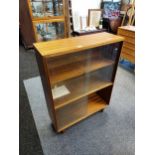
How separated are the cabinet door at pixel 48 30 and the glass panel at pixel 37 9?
246 mm

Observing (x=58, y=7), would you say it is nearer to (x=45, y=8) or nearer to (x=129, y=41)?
(x=45, y=8)

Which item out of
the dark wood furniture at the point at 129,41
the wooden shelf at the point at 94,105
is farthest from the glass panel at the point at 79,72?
the dark wood furniture at the point at 129,41

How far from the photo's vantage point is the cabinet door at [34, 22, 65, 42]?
141 inches

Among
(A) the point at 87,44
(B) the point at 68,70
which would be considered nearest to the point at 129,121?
(B) the point at 68,70

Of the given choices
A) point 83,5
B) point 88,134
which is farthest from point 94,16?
point 88,134

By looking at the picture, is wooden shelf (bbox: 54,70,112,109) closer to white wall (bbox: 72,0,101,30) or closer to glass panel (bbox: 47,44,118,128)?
glass panel (bbox: 47,44,118,128)

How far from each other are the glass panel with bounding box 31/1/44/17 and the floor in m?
2.47

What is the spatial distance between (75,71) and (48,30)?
120 inches

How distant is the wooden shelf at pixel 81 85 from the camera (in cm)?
125

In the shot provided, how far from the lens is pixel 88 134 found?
1.47 meters

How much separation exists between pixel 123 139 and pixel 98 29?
322 centimetres

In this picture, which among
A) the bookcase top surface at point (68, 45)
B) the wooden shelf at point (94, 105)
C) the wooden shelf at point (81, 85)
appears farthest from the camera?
Answer: the wooden shelf at point (94, 105)

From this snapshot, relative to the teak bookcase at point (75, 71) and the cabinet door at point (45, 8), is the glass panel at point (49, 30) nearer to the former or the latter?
the cabinet door at point (45, 8)
